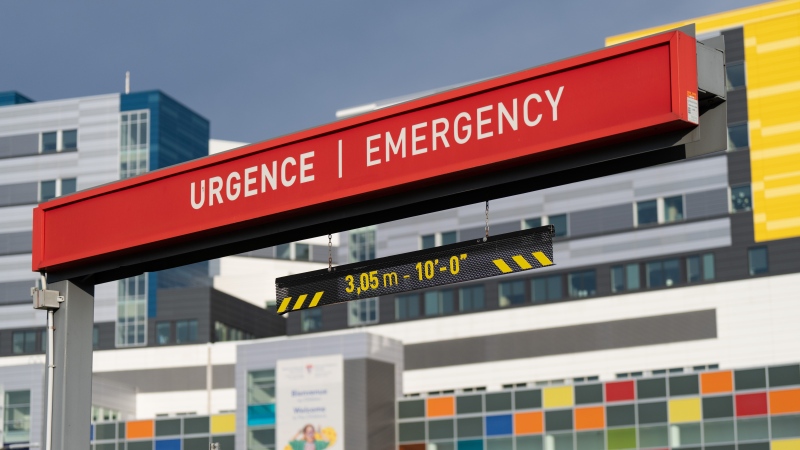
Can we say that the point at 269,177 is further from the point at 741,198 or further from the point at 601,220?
the point at 601,220

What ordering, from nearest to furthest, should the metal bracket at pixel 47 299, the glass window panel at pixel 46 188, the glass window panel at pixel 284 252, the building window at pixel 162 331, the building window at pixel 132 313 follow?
the metal bracket at pixel 47 299, the building window at pixel 162 331, the building window at pixel 132 313, the glass window panel at pixel 46 188, the glass window panel at pixel 284 252

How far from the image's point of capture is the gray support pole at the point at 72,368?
17.4m

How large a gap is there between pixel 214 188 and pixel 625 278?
59.7 m

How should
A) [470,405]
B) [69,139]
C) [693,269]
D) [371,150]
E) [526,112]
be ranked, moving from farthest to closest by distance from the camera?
[69,139] → [693,269] → [470,405] → [371,150] → [526,112]

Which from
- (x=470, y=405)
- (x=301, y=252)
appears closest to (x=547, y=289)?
(x=470, y=405)

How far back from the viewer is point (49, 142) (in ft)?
298

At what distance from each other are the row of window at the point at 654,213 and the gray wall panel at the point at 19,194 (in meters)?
28.4

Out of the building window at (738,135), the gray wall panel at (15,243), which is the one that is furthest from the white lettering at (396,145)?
the gray wall panel at (15,243)

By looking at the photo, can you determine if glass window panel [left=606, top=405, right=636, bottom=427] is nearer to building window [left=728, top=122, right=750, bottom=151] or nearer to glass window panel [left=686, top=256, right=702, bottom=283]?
glass window panel [left=686, top=256, right=702, bottom=283]

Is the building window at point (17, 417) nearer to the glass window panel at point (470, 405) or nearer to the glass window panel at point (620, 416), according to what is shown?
the glass window panel at point (470, 405)

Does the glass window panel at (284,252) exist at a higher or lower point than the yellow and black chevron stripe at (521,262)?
higher

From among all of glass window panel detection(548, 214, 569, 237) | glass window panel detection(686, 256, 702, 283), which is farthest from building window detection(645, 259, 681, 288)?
glass window panel detection(548, 214, 569, 237)

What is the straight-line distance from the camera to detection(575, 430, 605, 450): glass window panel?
6094 cm

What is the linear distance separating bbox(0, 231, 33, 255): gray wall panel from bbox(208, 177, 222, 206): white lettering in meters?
77.4
